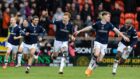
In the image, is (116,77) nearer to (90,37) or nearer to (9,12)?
(90,37)

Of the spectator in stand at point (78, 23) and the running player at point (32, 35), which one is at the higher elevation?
the spectator in stand at point (78, 23)

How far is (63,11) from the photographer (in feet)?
102

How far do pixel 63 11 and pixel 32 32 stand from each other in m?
6.73

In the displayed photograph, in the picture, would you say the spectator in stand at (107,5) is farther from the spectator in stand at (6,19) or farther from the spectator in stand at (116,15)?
the spectator in stand at (6,19)

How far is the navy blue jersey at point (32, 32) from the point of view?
24156 mm

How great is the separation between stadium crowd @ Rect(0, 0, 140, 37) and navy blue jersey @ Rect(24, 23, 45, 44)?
14.6ft

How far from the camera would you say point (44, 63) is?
29.2m

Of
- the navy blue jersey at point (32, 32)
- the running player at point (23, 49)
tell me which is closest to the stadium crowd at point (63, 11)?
the running player at point (23, 49)

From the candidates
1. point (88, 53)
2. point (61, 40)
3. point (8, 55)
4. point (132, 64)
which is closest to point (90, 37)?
point (88, 53)

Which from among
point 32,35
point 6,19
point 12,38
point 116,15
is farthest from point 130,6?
point 32,35

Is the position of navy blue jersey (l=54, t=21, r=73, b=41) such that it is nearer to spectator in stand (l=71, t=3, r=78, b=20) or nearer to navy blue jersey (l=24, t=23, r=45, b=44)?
navy blue jersey (l=24, t=23, r=45, b=44)

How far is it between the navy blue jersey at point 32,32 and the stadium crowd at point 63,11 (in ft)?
14.6

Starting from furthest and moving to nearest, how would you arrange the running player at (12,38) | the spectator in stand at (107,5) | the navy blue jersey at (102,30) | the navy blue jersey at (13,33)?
the spectator in stand at (107,5) < the navy blue jersey at (13,33) < the running player at (12,38) < the navy blue jersey at (102,30)

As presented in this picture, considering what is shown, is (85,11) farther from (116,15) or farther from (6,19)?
(6,19)
